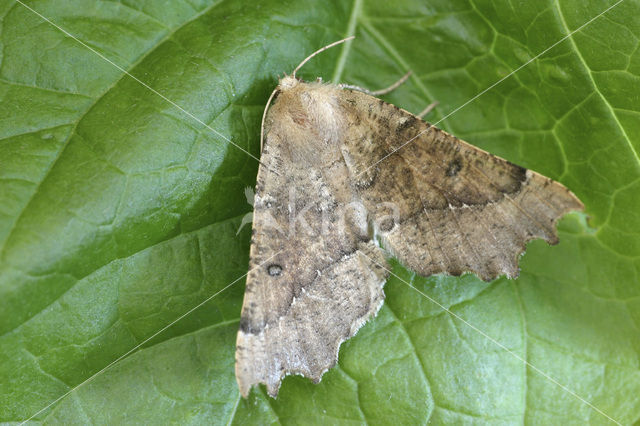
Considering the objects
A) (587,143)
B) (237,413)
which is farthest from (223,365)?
(587,143)

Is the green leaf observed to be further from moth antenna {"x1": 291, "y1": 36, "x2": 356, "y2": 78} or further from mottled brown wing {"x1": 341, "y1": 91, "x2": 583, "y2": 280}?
mottled brown wing {"x1": 341, "y1": 91, "x2": 583, "y2": 280}

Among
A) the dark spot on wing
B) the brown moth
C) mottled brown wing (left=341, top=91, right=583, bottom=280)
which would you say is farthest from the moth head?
the dark spot on wing

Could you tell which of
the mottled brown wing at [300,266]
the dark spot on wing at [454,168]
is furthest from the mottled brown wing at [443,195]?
the mottled brown wing at [300,266]

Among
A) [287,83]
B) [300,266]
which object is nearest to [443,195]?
[300,266]

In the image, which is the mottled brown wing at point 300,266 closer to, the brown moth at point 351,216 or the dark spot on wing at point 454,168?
the brown moth at point 351,216

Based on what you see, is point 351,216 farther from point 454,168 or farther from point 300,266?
point 454,168
